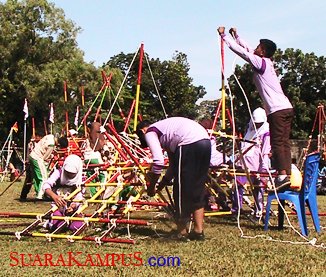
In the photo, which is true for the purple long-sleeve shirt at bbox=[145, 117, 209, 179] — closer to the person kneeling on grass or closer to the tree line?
the person kneeling on grass

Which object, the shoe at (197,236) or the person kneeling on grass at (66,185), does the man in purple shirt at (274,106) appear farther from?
the person kneeling on grass at (66,185)

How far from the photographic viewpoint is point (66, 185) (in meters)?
6.56

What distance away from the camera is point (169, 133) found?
5.62 meters

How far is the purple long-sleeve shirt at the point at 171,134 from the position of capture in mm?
5504

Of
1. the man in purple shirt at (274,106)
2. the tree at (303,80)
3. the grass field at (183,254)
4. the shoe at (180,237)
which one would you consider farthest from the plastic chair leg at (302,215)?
the tree at (303,80)

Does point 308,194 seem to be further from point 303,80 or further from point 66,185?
point 303,80

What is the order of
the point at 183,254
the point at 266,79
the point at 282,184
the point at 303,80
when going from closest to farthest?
1. the point at 183,254
2. the point at 282,184
3. the point at 266,79
4. the point at 303,80

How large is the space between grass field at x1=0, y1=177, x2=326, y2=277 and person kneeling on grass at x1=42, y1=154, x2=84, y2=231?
0.54 meters

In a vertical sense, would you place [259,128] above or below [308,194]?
above

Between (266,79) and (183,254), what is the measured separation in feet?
7.90

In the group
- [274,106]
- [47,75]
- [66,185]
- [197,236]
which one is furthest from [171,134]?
[47,75]

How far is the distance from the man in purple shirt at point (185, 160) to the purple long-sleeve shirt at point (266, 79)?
0.99 meters

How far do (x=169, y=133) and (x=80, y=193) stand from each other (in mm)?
1534

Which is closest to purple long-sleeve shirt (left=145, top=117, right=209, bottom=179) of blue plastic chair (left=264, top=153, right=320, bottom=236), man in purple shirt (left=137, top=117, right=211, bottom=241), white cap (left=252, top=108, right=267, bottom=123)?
man in purple shirt (left=137, top=117, right=211, bottom=241)
